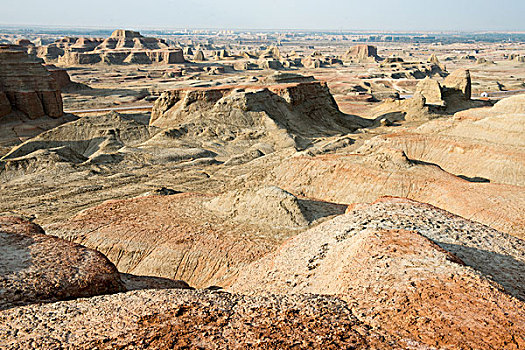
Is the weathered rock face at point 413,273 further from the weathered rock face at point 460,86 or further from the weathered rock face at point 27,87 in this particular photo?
the weathered rock face at point 460,86

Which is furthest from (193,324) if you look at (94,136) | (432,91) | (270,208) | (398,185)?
(432,91)

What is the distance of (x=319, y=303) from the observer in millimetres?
6578

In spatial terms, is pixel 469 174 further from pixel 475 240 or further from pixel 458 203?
pixel 475 240

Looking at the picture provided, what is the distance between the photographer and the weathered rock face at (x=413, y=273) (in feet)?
18.7

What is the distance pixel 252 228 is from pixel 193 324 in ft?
29.0

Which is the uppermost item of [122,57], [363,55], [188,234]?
[363,55]

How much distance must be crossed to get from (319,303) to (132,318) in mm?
Answer: 3173

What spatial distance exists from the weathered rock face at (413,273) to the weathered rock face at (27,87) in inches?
1477

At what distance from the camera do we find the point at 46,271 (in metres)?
9.11

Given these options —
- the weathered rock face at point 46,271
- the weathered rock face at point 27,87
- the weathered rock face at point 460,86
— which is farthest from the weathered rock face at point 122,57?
the weathered rock face at point 46,271

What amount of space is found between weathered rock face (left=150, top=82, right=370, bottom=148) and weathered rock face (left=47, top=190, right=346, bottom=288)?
16927mm

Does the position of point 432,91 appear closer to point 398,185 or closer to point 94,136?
point 398,185

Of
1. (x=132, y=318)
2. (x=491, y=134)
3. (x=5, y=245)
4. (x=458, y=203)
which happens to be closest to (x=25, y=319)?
(x=132, y=318)

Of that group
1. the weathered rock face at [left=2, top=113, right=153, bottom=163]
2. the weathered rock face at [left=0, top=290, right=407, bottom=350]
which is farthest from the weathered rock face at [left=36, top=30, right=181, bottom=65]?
the weathered rock face at [left=0, top=290, right=407, bottom=350]
